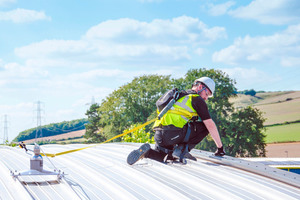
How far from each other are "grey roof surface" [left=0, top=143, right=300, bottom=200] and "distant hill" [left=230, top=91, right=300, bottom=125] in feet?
170

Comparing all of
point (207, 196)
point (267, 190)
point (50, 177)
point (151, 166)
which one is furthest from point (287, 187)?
point (50, 177)

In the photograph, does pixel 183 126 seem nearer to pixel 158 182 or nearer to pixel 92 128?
pixel 158 182

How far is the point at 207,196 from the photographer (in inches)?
200

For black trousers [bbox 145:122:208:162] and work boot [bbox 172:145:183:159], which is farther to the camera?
work boot [bbox 172:145:183:159]

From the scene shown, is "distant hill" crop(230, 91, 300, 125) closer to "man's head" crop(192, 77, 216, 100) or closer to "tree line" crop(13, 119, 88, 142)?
"tree line" crop(13, 119, 88, 142)

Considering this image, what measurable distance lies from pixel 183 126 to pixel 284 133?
2195 inches

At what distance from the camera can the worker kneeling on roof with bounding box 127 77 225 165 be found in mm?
6547

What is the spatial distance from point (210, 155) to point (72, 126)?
86.2 m

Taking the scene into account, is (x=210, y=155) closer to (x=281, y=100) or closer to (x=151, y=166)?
(x=151, y=166)

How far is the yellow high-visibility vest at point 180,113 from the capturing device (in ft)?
21.6

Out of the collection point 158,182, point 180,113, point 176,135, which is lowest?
point 158,182

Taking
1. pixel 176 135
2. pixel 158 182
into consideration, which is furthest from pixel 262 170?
pixel 158 182

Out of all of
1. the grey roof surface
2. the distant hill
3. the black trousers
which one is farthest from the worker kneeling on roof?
the distant hill

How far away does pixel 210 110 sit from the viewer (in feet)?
135
